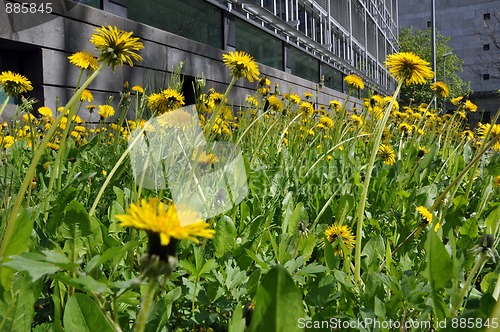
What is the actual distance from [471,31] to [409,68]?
3052 centimetres

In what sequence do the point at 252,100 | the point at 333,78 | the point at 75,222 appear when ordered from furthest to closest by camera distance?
the point at 333,78 < the point at 252,100 < the point at 75,222

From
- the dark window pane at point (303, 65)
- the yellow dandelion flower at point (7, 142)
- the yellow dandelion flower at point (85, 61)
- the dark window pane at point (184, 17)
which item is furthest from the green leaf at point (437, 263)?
the dark window pane at point (303, 65)

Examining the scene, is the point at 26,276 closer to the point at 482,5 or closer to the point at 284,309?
the point at 284,309

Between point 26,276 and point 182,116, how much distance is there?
1.51ft

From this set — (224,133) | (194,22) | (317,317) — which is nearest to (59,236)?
(317,317)

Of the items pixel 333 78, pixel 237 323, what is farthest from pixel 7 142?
pixel 333 78

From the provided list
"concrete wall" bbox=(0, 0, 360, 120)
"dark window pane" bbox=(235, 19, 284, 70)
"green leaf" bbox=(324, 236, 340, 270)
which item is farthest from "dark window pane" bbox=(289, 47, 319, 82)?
"green leaf" bbox=(324, 236, 340, 270)

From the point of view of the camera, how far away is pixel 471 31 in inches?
1061

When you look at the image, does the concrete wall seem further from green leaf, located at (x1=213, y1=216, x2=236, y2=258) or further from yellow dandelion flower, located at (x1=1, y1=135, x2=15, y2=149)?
green leaf, located at (x1=213, y1=216, x2=236, y2=258)

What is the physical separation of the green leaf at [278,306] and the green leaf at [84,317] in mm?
136

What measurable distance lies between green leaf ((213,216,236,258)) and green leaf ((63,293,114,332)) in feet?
0.99

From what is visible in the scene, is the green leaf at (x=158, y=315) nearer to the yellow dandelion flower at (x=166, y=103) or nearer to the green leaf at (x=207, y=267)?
the green leaf at (x=207, y=267)

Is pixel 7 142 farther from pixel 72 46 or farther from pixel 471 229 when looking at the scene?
pixel 72 46

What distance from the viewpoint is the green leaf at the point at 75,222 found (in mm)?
530
